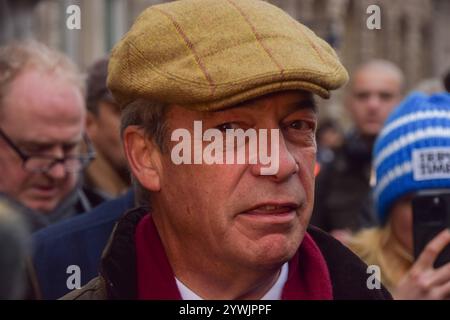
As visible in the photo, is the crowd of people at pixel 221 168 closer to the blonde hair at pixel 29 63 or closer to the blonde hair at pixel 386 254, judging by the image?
the blonde hair at pixel 386 254

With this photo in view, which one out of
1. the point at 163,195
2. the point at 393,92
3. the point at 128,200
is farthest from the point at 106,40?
the point at 163,195

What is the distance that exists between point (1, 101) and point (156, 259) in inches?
57.0

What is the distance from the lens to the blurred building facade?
4.18m

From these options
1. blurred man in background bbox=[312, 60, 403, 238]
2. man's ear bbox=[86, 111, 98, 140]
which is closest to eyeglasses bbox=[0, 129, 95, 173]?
man's ear bbox=[86, 111, 98, 140]

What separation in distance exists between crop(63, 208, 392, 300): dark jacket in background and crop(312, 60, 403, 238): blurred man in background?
3.17 metres

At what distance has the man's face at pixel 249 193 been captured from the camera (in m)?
2.01

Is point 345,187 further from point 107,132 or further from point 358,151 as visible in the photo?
point 107,132

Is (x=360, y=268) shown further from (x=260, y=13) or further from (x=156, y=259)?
(x=260, y=13)

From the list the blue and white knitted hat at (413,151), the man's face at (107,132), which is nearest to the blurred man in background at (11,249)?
the blue and white knitted hat at (413,151)

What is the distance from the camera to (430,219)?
2.79 m

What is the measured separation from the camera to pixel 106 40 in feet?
28.2

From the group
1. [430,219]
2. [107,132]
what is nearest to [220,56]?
[430,219]

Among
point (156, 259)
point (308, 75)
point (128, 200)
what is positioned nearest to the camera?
point (308, 75)

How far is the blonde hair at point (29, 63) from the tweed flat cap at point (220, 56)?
1.41 metres
